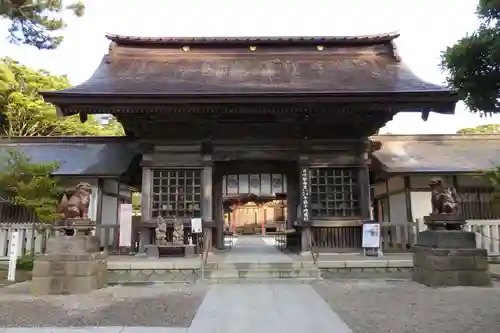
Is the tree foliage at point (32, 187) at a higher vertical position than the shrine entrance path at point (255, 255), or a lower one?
higher

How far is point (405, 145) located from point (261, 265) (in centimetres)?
894

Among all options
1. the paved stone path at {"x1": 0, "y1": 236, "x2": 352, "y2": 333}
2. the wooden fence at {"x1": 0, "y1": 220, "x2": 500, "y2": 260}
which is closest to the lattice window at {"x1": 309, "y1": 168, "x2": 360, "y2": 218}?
the wooden fence at {"x1": 0, "y1": 220, "x2": 500, "y2": 260}

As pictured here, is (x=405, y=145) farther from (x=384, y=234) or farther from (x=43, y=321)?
(x=43, y=321)

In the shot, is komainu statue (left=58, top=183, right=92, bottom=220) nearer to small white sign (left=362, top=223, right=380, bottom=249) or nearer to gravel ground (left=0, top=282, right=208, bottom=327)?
gravel ground (left=0, top=282, right=208, bottom=327)

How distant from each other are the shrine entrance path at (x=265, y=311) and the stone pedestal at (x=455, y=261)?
2.67 m

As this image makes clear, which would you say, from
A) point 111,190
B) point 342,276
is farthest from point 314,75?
point 111,190

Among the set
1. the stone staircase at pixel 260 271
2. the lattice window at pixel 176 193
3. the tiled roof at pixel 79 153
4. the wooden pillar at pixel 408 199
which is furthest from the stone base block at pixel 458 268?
the tiled roof at pixel 79 153

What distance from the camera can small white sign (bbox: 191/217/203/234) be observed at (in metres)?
11.8

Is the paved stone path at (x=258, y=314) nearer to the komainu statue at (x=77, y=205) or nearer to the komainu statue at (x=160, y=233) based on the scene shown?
the komainu statue at (x=77, y=205)

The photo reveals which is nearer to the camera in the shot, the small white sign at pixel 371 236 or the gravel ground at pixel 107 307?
the gravel ground at pixel 107 307

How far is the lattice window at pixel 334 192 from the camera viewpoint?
12555 mm

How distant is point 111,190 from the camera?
1431 cm

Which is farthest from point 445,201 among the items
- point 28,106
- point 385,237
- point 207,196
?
point 28,106

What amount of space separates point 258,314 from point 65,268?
4326 mm
